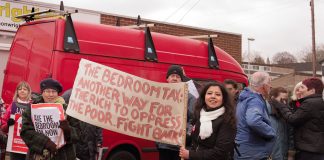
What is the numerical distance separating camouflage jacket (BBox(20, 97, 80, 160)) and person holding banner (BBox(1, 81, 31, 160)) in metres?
1.67

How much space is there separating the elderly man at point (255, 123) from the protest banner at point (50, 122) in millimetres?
1891

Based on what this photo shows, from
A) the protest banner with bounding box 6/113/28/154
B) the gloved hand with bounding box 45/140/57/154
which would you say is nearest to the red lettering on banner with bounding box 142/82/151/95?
the gloved hand with bounding box 45/140/57/154

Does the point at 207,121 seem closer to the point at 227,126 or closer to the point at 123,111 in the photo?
the point at 227,126

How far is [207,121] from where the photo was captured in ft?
14.6

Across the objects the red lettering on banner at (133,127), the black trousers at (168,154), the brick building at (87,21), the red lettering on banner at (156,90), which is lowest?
the black trousers at (168,154)

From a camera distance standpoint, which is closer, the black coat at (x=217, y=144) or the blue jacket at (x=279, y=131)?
the black coat at (x=217, y=144)

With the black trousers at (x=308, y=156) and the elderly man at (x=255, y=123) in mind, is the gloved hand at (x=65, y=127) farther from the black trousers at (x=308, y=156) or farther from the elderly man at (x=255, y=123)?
the black trousers at (x=308, y=156)

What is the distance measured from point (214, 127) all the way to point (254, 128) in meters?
1.09

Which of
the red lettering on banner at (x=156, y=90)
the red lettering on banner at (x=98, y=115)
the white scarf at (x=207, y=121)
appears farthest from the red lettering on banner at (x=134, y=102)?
the white scarf at (x=207, y=121)

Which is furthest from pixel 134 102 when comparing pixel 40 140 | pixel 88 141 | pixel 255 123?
pixel 88 141

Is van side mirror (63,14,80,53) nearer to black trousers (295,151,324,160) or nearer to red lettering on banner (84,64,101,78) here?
red lettering on banner (84,64,101,78)

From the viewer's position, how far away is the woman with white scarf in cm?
434

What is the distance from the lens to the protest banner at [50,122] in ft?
16.5

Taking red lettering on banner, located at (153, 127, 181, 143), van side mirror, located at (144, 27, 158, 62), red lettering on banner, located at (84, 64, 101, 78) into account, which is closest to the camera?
red lettering on banner, located at (153, 127, 181, 143)
